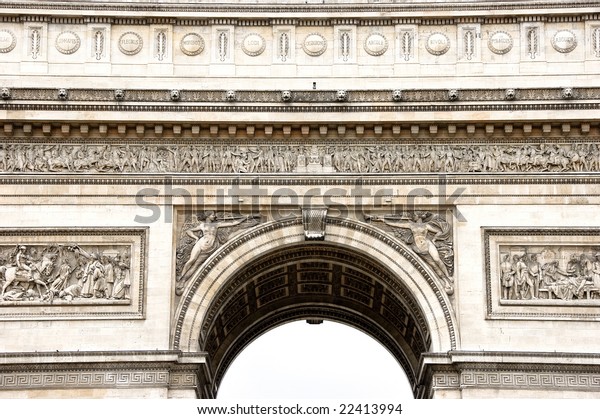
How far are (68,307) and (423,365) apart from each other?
7.30 metres

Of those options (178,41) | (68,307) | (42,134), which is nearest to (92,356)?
(68,307)

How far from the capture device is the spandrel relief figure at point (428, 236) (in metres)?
31.0

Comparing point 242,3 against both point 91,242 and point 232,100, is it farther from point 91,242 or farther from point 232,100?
point 91,242

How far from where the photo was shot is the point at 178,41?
3256 centimetres

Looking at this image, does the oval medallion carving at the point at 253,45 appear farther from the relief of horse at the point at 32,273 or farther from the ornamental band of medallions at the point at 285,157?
the relief of horse at the point at 32,273

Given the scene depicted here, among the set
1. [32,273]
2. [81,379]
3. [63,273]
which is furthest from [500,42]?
[81,379]

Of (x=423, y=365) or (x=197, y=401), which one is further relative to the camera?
(x=423, y=365)

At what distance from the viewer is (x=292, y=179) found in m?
31.3

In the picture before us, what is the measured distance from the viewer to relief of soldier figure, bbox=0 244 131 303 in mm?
30797

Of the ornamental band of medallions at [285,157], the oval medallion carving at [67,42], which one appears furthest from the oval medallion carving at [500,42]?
the oval medallion carving at [67,42]

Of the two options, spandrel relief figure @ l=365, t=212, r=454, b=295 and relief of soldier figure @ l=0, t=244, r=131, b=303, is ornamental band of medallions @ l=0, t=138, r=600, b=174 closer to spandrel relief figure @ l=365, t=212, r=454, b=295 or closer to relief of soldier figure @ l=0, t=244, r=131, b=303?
spandrel relief figure @ l=365, t=212, r=454, b=295

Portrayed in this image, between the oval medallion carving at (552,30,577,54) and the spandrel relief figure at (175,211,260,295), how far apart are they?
24.4 feet

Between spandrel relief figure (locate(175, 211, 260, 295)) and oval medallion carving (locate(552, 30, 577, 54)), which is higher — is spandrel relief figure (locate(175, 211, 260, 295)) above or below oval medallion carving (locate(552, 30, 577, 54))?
below

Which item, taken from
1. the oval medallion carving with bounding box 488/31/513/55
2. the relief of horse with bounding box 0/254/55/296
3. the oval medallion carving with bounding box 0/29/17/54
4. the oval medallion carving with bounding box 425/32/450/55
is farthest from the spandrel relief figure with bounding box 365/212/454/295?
the oval medallion carving with bounding box 0/29/17/54
